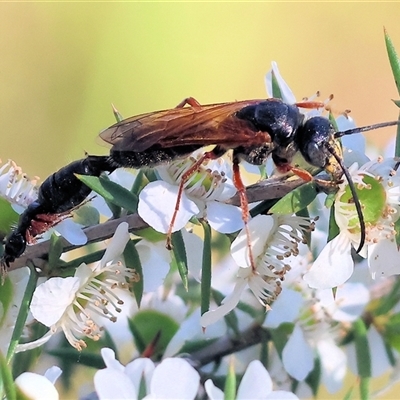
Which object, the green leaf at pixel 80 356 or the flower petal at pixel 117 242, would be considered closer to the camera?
the flower petal at pixel 117 242

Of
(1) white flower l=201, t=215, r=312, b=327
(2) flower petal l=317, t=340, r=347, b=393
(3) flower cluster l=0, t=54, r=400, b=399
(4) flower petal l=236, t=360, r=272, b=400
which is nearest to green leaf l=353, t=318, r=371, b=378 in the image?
(3) flower cluster l=0, t=54, r=400, b=399

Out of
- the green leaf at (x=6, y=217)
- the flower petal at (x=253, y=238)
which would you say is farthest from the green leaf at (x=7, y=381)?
the flower petal at (x=253, y=238)

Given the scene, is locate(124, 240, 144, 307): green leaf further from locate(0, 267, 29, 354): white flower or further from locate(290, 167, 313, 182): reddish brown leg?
locate(290, 167, 313, 182): reddish brown leg

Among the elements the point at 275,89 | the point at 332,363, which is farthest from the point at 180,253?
the point at 332,363

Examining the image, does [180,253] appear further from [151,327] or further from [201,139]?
[151,327]

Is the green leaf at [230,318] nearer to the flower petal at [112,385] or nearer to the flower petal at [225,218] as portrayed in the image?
the flower petal at [225,218]

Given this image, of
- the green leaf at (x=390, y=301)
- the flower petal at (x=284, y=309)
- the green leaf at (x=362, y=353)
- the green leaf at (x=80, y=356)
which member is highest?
the green leaf at (x=80, y=356)
